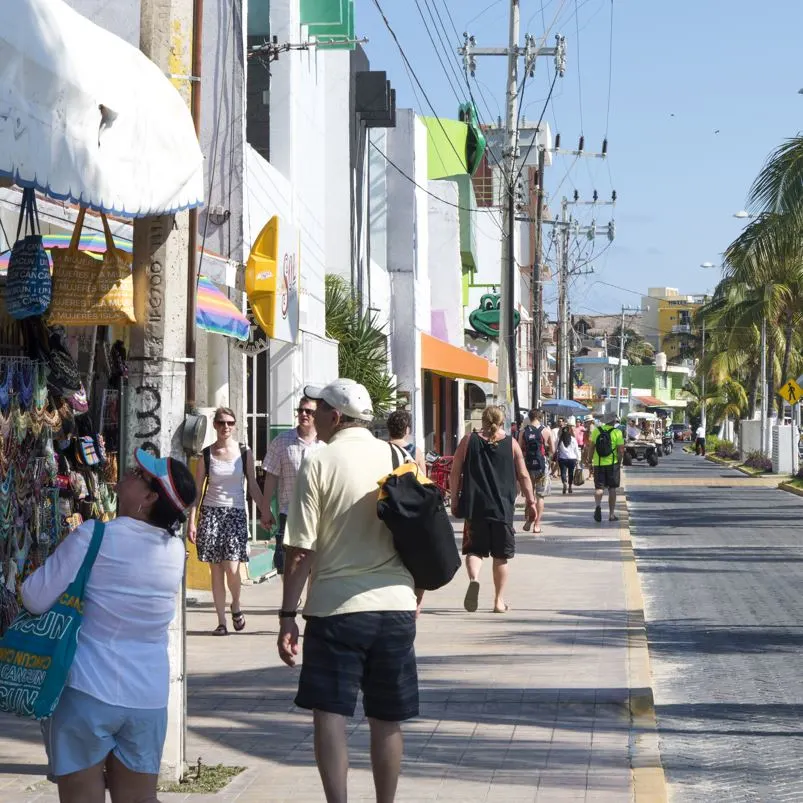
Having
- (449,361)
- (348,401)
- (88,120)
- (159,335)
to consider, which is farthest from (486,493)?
(449,361)

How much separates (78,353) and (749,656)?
534 cm

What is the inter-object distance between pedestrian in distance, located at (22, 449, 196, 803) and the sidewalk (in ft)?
5.97

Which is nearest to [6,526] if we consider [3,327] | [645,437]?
[3,327]

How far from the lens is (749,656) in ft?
35.1

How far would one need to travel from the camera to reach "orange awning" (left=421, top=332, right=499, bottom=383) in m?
29.9

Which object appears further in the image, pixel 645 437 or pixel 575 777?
pixel 645 437

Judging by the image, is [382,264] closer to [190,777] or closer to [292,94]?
[292,94]

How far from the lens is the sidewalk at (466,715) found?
6.79 metres

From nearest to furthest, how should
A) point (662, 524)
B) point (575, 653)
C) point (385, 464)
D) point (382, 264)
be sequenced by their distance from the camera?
point (385, 464) < point (575, 653) < point (662, 524) < point (382, 264)

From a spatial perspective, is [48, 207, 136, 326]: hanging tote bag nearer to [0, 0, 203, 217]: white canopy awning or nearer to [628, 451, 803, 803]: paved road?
[0, 0, 203, 217]: white canopy awning

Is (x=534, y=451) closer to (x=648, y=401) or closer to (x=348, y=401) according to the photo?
(x=348, y=401)

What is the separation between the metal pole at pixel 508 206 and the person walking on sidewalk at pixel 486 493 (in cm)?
1471

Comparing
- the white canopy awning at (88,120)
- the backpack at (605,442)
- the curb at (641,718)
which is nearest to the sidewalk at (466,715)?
the curb at (641,718)

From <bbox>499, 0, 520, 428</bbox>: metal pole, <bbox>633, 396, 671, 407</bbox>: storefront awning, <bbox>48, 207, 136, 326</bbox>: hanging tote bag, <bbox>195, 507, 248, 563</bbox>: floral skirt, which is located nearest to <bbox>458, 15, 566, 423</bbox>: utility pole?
<bbox>499, 0, 520, 428</bbox>: metal pole
